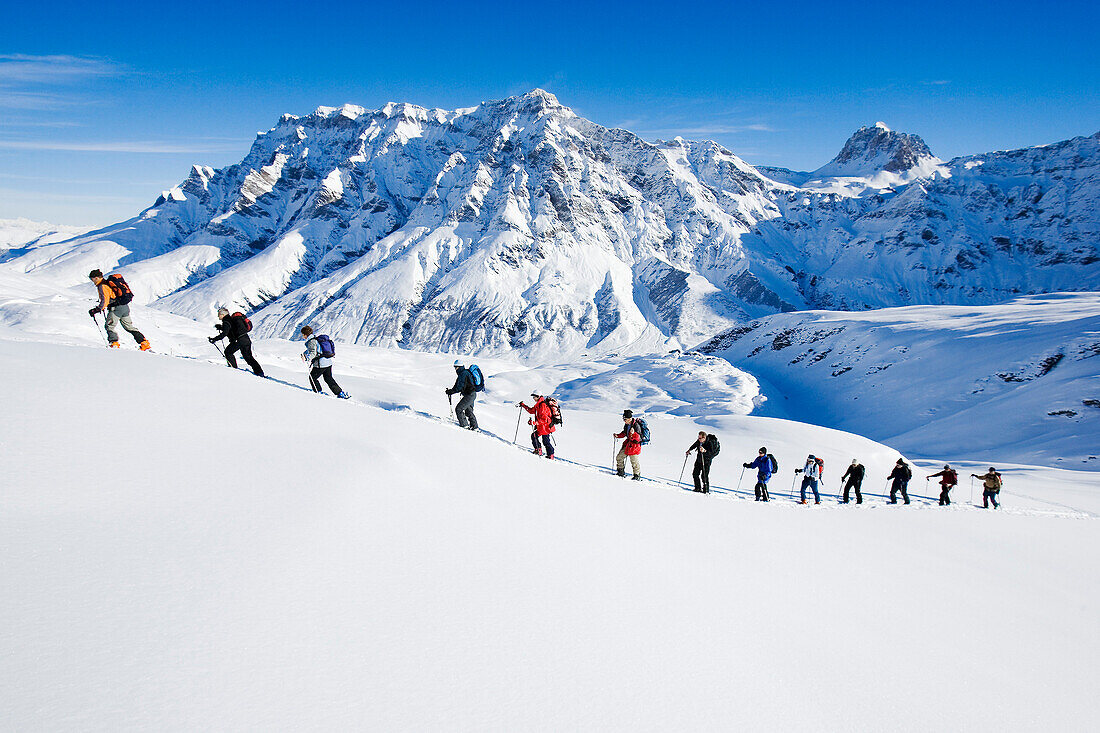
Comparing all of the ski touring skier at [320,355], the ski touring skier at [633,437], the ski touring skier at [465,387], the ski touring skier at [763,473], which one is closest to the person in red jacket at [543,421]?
the ski touring skier at [465,387]

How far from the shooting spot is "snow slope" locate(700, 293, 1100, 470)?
3775 centimetres

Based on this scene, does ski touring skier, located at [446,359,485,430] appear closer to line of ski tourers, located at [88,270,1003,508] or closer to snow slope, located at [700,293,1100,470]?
line of ski tourers, located at [88,270,1003,508]

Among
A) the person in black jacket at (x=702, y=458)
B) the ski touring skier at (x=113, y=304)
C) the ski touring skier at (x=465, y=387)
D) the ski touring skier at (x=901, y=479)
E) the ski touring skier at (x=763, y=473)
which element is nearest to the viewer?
the ski touring skier at (x=113, y=304)

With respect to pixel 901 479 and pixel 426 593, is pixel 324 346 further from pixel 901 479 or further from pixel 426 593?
pixel 901 479

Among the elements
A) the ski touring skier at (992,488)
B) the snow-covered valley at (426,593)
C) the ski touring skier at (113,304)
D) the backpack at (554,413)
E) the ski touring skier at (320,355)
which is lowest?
the ski touring skier at (992,488)

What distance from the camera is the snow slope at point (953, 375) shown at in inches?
1486

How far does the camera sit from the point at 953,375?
55.1 meters

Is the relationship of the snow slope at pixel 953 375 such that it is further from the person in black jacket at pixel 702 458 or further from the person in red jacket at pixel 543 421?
the person in red jacket at pixel 543 421

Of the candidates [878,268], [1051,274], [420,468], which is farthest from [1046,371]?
[1051,274]

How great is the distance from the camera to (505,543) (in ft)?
17.1

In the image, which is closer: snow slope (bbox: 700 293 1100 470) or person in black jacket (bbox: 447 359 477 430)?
person in black jacket (bbox: 447 359 477 430)

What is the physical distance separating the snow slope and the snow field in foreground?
3676 cm

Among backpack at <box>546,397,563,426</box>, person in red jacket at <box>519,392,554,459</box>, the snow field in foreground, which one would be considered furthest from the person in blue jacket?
the snow field in foreground

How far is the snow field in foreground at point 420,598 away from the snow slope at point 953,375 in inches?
1447
